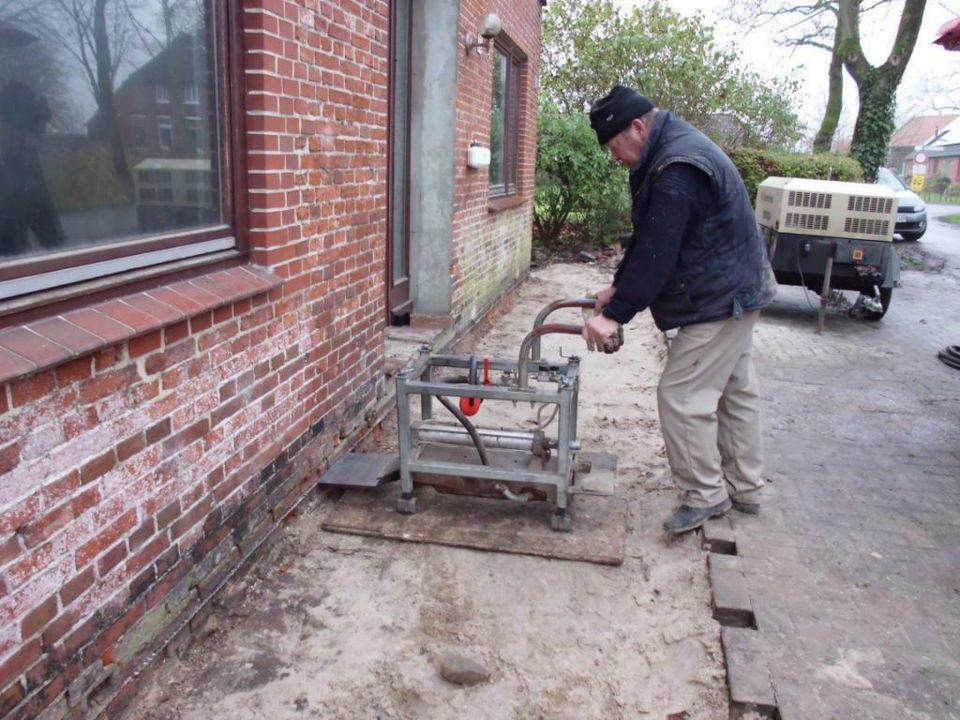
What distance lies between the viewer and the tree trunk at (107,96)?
2.37m

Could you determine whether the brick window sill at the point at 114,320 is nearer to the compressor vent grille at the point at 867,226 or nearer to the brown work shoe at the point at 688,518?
the brown work shoe at the point at 688,518

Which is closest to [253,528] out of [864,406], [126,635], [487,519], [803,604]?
[126,635]

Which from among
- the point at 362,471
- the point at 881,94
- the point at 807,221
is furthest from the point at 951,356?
the point at 881,94

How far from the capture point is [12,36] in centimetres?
204

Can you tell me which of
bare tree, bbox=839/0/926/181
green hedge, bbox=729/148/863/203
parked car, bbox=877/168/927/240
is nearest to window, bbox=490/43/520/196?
green hedge, bbox=729/148/863/203

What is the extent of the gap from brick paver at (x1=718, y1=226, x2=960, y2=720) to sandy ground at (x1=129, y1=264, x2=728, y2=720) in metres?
0.26

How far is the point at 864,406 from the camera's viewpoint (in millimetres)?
5852

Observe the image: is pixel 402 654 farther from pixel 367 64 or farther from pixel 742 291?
pixel 367 64

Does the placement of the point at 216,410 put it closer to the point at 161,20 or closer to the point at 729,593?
the point at 161,20

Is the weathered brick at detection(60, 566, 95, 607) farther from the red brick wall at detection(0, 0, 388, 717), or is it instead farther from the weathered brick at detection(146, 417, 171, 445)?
the weathered brick at detection(146, 417, 171, 445)

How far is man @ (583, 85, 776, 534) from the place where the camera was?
11.1 feet

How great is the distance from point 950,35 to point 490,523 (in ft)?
17.4

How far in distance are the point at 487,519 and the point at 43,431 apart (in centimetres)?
216

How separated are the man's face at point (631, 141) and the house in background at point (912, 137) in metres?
70.5
